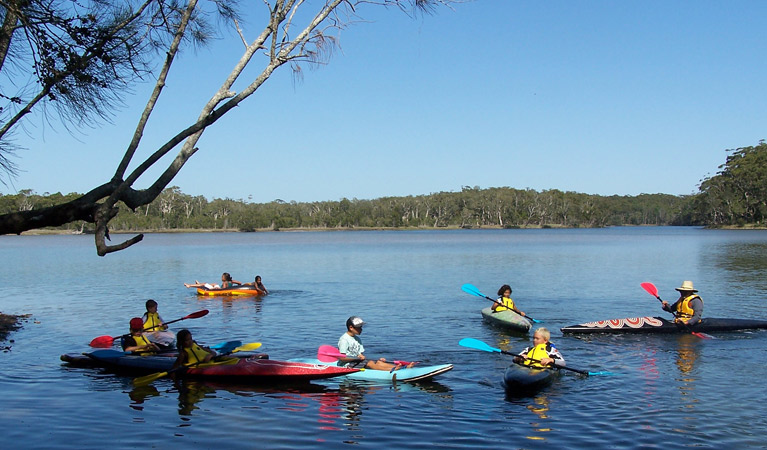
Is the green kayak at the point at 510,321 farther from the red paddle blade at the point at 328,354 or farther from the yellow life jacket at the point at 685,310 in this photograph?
the red paddle blade at the point at 328,354

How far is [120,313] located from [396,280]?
1392 centimetres

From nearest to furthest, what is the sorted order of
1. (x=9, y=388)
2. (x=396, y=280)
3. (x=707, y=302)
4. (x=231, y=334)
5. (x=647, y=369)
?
1. (x=9, y=388)
2. (x=647, y=369)
3. (x=231, y=334)
4. (x=707, y=302)
5. (x=396, y=280)

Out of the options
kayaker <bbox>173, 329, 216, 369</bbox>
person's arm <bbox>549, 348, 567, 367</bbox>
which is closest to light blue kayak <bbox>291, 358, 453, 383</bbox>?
person's arm <bbox>549, 348, 567, 367</bbox>

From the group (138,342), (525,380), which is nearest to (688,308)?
(525,380)

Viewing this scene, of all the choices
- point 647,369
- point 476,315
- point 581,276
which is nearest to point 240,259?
point 581,276

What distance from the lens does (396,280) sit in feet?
104

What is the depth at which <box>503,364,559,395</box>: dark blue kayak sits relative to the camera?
10.2m

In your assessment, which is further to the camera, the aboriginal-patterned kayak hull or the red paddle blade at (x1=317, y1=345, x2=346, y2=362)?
the aboriginal-patterned kayak hull

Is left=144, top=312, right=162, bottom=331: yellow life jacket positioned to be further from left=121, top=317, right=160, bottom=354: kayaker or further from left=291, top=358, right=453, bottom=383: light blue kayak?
left=291, top=358, right=453, bottom=383: light blue kayak

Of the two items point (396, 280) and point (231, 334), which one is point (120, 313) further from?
point (396, 280)

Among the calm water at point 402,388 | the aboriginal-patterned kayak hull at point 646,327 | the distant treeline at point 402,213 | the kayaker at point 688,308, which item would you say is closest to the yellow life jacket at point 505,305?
the calm water at point 402,388

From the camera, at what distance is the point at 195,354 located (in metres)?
11.4

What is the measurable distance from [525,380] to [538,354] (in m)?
0.78

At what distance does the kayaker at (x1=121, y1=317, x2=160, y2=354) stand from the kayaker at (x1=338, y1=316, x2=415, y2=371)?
3878 mm
